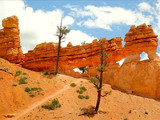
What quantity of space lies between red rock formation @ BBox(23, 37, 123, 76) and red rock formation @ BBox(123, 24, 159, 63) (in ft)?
13.5

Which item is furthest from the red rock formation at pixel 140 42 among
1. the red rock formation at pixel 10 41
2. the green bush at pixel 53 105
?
the red rock formation at pixel 10 41

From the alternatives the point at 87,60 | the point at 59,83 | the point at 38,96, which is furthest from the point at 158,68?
the point at 38,96

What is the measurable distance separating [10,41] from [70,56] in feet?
44.7

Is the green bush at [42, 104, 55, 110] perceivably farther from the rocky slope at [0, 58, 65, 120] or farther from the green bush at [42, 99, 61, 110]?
the rocky slope at [0, 58, 65, 120]

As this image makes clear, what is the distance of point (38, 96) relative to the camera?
2672cm

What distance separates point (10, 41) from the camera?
39094mm

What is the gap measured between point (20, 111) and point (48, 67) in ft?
53.4

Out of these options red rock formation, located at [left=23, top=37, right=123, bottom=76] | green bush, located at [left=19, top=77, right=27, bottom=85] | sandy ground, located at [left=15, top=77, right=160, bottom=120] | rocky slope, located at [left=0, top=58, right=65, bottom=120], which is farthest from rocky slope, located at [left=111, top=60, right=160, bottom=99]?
green bush, located at [left=19, top=77, right=27, bottom=85]

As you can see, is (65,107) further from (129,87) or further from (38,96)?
(129,87)

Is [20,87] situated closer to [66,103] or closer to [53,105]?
[53,105]

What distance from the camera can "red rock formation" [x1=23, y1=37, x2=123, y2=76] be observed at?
3453 cm

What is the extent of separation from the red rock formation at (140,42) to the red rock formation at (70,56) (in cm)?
413

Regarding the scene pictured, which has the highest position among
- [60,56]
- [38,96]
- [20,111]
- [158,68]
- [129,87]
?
[60,56]

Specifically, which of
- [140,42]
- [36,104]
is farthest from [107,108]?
[140,42]
